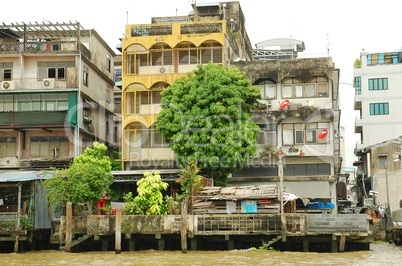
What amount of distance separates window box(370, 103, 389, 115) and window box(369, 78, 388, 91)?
1.39 m

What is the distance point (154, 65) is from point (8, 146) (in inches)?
425

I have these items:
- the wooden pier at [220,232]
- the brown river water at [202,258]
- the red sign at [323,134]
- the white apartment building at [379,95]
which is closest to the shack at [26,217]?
the brown river water at [202,258]

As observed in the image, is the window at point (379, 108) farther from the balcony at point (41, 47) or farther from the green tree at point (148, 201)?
the green tree at point (148, 201)

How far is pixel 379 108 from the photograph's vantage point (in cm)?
5628

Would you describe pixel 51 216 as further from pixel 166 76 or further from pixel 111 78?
pixel 111 78

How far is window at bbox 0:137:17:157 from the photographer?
41656mm

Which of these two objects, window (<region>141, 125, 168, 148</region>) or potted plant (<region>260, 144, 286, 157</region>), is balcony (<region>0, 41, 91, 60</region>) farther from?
potted plant (<region>260, 144, 286, 157</region>)

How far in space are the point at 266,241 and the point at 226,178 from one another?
809cm

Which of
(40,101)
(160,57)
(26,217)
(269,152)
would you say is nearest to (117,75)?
(160,57)

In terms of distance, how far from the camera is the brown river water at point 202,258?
26.4 metres

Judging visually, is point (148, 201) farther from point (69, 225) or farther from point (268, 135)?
point (268, 135)

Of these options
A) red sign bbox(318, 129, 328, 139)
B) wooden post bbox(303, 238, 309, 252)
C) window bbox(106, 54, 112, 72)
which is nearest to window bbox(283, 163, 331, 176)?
red sign bbox(318, 129, 328, 139)

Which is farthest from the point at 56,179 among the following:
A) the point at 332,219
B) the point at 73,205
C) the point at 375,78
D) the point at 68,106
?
the point at 375,78

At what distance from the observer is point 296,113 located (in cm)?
4069
